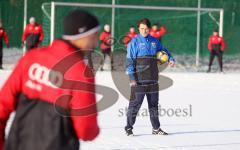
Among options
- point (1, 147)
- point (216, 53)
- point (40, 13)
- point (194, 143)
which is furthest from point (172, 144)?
point (40, 13)

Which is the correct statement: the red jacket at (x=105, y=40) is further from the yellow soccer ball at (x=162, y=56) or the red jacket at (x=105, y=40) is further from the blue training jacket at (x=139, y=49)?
the blue training jacket at (x=139, y=49)

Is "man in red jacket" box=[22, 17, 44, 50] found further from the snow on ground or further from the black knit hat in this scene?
the black knit hat

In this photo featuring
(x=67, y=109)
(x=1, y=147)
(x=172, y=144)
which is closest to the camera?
(x=67, y=109)

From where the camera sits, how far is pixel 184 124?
918 cm

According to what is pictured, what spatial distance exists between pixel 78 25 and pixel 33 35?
17464 millimetres

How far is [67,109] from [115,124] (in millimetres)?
6175

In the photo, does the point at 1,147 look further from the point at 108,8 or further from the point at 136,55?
the point at 108,8

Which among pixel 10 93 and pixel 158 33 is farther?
pixel 158 33

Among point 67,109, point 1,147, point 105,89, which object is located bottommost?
point 105,89

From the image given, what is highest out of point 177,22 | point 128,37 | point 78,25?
point 78,25

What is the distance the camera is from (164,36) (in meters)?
23.2

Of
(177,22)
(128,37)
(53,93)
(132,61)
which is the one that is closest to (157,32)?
(128,37)

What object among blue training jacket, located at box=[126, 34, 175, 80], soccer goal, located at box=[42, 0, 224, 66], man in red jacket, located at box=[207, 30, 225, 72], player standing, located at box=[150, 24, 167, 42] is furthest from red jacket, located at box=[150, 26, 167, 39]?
blue training jacket, located at box=[126, 34, 175, 80]

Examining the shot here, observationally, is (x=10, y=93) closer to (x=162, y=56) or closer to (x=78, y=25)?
(x=78, y=25)
